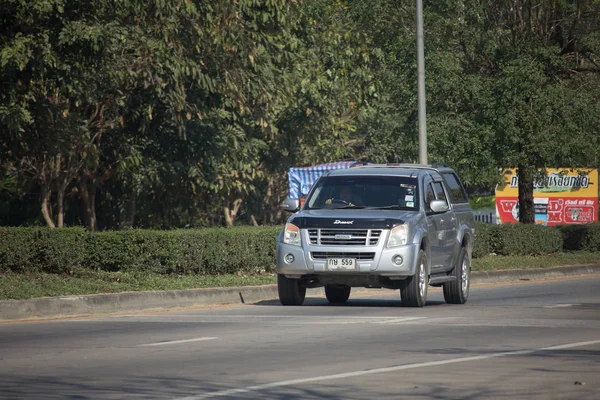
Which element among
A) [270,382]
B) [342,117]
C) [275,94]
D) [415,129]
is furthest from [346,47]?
A: [270,382]

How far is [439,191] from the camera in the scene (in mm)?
19625

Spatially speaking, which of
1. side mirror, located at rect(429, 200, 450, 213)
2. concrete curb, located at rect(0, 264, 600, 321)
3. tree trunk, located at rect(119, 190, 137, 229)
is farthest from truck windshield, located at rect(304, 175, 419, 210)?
tree trunk, located at rect(119, 190, 137, 229)

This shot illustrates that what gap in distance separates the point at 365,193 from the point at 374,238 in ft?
4.26

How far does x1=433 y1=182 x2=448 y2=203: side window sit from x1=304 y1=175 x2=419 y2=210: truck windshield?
854 mm

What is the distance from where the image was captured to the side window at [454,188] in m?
20.6

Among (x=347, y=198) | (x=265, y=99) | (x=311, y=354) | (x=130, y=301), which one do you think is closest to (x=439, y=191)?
(x=347, y=198)

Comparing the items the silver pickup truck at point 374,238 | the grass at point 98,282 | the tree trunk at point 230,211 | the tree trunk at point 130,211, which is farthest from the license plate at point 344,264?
the tree trunk at point 230,211

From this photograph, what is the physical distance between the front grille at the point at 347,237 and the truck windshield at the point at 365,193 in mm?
920

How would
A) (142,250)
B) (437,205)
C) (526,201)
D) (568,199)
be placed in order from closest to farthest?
(437,205) < (142,250) < (526,201) < (568,199)

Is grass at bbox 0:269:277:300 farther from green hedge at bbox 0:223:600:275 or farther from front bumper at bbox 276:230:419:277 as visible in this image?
front bumper at bbox 276:230:419:277

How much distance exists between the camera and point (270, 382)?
31.1 ft

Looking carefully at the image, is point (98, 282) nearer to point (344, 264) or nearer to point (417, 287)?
point (344, 264)

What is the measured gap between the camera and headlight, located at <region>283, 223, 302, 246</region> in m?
17.8

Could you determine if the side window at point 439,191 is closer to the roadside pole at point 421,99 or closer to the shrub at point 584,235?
the roadside pole at point 421,99
